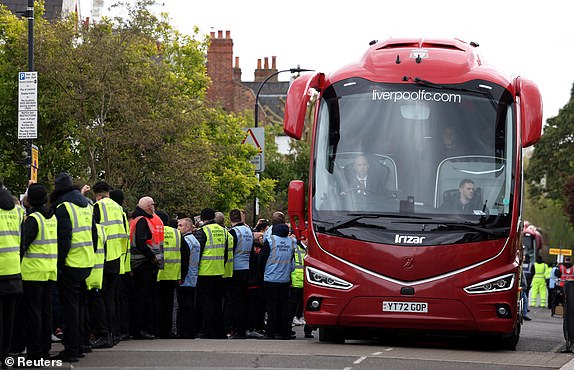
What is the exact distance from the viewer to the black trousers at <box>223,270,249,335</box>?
800 inches

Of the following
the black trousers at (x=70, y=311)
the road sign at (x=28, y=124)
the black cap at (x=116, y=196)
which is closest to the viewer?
the black trousers at (x=70, y=311)

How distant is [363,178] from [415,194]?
0.67 meters

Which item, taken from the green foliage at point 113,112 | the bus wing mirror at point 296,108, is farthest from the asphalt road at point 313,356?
the green foliage at point 113,112

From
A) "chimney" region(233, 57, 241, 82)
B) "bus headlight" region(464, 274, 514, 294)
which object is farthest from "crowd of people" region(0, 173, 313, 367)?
"chimney" region(233, 57, 241, 82)

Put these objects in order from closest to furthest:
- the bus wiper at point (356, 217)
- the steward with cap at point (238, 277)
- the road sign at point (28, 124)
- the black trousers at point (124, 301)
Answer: the bus wiper at point (356, 217), the black trousers at point (124, 301), the steward with cap at point (238, 277), the road sign at point (28, 124)

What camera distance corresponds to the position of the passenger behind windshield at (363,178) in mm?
16297

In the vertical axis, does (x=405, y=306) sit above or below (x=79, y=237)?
below

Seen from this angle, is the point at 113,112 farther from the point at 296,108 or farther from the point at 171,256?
the point at 296,108

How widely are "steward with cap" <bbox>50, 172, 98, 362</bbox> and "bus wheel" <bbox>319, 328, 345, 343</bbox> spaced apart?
4314 mm

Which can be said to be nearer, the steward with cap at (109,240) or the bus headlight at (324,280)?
the steward with cap at (109,240)

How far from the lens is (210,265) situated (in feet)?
64.6

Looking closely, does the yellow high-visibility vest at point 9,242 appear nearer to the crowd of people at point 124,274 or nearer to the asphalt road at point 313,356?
the crowd of people at point 124,274

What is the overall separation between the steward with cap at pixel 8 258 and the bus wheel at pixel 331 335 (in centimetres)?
554

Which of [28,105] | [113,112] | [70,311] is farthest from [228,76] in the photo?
[70,311]
